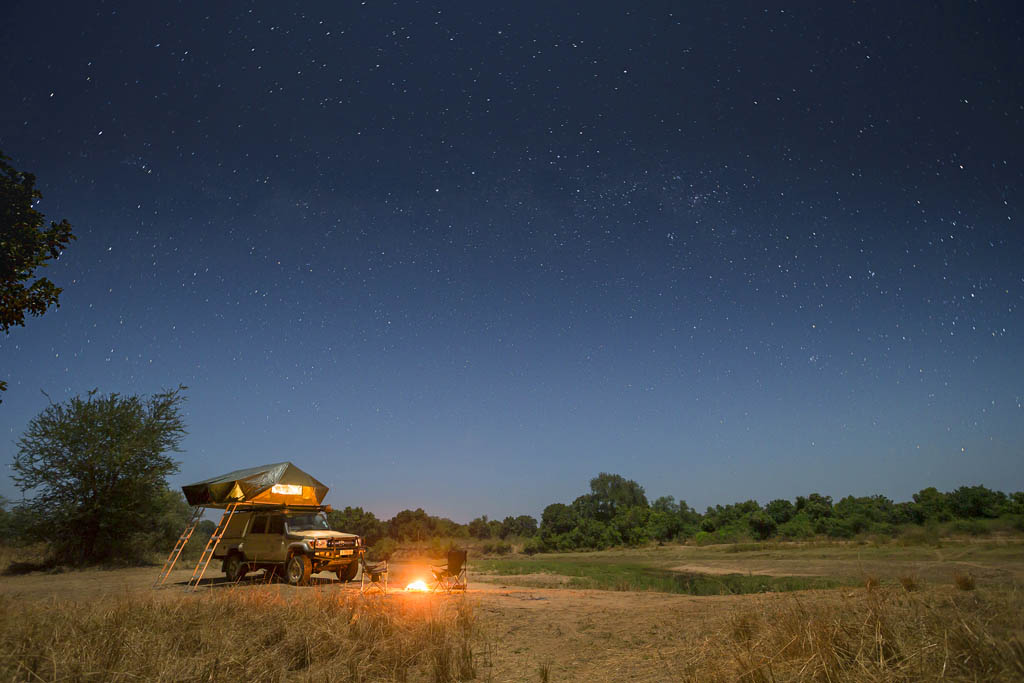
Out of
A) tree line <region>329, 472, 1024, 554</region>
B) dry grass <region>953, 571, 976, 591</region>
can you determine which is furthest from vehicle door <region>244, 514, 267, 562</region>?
tree line <region>329, 472, 1024, 554</region>

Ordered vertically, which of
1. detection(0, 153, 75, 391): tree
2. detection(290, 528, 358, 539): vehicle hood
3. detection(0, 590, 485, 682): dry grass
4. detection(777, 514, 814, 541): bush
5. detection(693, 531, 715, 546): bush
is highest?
detection(0, 153, 75, 391): tree

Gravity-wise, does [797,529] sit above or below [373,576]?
below

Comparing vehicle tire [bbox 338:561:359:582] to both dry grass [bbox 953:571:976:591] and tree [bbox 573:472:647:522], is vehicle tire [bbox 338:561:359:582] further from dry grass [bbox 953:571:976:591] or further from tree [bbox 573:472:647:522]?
tree [bbox 573:472:647:522]

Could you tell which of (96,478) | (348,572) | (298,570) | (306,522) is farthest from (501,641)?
(96,478)

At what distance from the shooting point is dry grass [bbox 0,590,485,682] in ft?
16.2

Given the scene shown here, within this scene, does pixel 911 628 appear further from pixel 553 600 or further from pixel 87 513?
pixel 87 513

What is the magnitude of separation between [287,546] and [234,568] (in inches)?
121

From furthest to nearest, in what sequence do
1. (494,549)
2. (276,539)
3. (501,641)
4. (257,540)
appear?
1. (494,549)
2. (257,540)
3. (276,539)
4. (501,641)

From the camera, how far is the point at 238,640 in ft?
20.2

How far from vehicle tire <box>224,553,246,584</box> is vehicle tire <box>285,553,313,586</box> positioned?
7.91 ft

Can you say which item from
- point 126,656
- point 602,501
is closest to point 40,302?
point 126,656

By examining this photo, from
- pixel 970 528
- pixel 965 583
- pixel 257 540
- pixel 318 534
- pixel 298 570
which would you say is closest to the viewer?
pixel 965 583

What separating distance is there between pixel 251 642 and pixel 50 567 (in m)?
22.7

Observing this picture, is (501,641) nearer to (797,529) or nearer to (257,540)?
(257,540)
